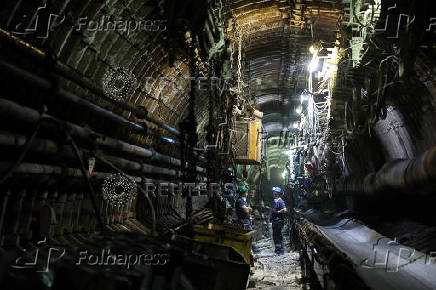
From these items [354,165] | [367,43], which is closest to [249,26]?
[367,43]

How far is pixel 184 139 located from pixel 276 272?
23.9 ft

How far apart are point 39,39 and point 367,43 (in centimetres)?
788

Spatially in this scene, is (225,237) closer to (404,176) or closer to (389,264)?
(389,264)

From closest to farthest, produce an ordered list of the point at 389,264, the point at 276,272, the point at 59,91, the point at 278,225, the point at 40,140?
the point at 40,140, the point at 59,91, the point at 389,264, the point at 276,272, the point at 278,225

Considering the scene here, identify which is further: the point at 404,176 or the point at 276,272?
the point at 276,272

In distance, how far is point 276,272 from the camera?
33.5 ft

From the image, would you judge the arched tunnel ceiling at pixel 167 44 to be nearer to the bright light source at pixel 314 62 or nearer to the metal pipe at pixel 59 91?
the metal pipe at pixel 59 91

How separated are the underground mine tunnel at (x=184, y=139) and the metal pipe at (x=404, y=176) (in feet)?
0.22

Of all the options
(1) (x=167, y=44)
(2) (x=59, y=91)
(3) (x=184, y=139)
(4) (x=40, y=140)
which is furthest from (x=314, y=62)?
(4) (x=40, y=140)

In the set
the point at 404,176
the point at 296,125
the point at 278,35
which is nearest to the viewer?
the point at 404,176

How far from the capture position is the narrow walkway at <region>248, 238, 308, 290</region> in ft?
27.8

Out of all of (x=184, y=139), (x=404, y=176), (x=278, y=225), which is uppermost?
(x=184, y=139)

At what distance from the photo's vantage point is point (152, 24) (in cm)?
791

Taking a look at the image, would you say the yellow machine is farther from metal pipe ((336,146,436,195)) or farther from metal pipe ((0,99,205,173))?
metal pipe ((336,146,436,195))
